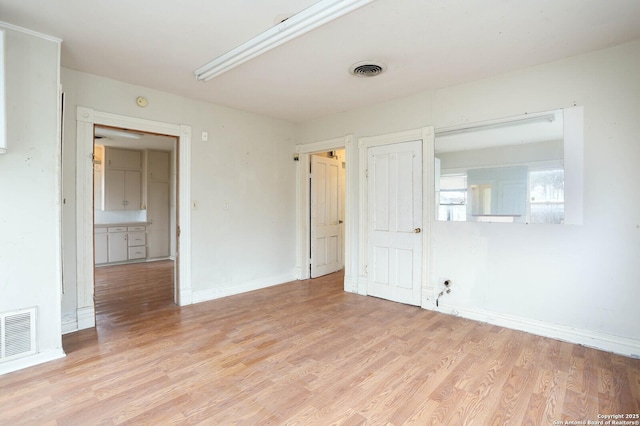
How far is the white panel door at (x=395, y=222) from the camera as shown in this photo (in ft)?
12.9

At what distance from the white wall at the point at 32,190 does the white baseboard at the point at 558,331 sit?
149 inches

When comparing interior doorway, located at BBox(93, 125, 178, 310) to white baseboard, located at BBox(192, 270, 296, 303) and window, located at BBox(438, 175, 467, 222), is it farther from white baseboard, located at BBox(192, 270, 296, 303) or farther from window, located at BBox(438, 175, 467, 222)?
window, located at BBox(438, 175, 467, 222)

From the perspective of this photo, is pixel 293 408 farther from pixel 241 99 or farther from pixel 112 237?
pixel 112 237

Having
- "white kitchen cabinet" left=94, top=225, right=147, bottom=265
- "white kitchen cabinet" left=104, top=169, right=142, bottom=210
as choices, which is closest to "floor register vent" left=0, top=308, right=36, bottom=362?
"white kitchen cabinet" left=94, top=225, right=147, bottom=265

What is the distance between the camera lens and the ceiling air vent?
9.94 feet

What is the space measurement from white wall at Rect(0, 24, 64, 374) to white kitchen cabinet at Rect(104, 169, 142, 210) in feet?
15.9

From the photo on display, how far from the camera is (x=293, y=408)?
197 cm

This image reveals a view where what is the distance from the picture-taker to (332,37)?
2.57 metres

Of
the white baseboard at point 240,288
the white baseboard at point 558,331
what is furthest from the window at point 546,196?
the white baseboard at point 240,288

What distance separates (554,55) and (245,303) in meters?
4.10

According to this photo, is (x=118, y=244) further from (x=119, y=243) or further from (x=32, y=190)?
(x=32, y=190)

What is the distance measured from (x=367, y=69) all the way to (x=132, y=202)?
6198 mm

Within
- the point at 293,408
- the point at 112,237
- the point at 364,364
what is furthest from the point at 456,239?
the point at 112,237

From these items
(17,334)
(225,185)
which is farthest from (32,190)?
(225,185)
